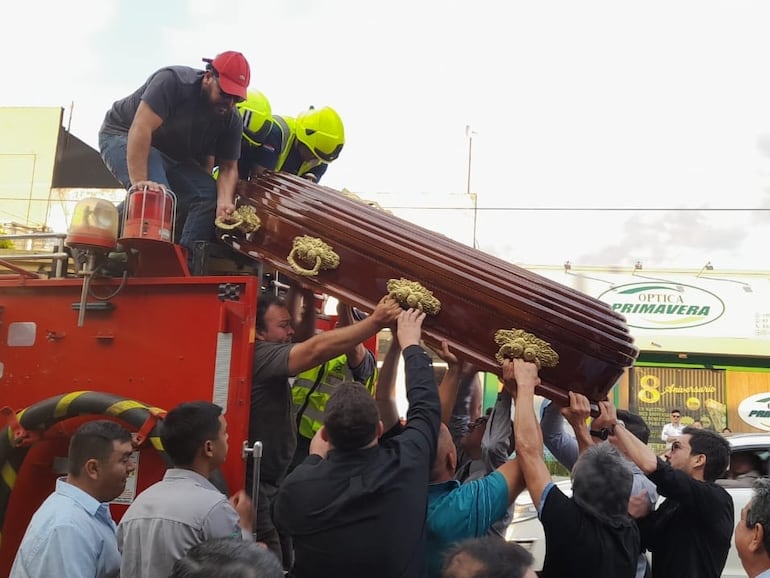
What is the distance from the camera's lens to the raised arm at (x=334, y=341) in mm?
2990

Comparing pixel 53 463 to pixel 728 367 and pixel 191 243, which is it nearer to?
pixel 191 243

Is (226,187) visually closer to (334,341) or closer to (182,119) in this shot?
(182,119)

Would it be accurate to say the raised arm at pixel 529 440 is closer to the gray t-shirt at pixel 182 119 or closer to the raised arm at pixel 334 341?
the raised arm at pixel 334 341

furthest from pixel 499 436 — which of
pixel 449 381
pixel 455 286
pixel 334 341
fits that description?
pixel 334 341

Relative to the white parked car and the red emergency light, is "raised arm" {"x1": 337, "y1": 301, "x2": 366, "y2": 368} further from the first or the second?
the white parked car

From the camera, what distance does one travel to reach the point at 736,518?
537cm

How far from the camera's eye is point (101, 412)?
2.92 meters

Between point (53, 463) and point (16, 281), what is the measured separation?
845mm

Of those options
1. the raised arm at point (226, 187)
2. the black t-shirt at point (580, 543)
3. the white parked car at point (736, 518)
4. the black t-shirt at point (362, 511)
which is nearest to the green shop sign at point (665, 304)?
the white parked car at point (736, 518)

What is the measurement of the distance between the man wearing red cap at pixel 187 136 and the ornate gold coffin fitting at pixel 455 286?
0.94 feet

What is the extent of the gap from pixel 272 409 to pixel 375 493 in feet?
3.67

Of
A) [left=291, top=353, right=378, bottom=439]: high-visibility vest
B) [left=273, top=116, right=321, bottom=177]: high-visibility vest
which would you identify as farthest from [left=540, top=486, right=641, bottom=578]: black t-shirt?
[left=273, top=116, right=321, bottom=177]: high-visibility vest

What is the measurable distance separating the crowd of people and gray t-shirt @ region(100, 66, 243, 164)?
0.10 ft

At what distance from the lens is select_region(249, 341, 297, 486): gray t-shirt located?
3053 mm
